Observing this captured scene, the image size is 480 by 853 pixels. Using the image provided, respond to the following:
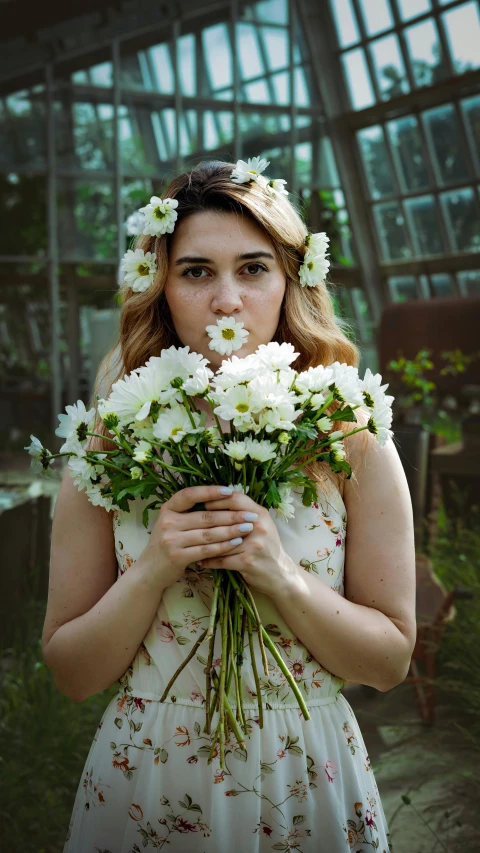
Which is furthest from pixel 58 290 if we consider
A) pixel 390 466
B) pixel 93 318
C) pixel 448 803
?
pixel 390 466

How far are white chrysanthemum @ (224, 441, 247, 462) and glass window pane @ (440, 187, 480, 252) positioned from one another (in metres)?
4.89

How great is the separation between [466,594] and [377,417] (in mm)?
2388

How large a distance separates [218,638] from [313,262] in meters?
0.73

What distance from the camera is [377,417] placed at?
1.34 metres

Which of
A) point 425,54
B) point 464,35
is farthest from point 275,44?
point 464,35

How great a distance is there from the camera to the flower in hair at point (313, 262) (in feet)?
5.21

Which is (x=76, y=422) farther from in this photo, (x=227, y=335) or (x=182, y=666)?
(x=182, y=666)

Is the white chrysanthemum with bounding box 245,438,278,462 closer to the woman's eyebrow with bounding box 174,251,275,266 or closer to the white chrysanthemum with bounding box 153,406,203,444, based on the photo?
the white chrysanthemum with bounding box 153,406,203,444

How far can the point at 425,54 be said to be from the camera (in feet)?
18.8

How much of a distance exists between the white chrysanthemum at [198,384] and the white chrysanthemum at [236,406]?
0.14 feet

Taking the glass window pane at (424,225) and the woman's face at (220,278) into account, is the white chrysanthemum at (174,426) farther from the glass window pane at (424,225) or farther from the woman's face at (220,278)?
the glass window pane at (424,225)

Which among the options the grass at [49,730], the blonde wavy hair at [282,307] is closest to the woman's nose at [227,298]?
the blonde wavy hair at [282,307]

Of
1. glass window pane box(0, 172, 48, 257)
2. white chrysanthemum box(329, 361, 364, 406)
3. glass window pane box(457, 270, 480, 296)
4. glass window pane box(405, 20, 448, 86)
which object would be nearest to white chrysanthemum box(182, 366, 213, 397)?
white chrysanthemum box(329, 361, 364, 406)

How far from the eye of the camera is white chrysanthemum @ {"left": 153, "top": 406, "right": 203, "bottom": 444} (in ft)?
4.14
